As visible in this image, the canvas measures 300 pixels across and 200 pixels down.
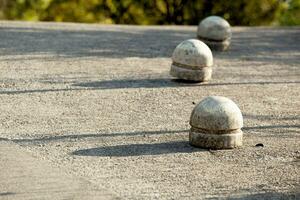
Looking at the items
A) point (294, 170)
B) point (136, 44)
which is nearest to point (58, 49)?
point (136, 44)

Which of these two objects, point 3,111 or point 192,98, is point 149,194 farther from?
point 192,98

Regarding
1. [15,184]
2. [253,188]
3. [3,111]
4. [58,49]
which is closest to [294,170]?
[253,188]

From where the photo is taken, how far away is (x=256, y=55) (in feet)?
58.1

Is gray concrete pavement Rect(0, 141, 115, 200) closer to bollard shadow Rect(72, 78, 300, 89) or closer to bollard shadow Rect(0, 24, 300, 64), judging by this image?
bollard shadow Rect(72, 78, 300, 89)

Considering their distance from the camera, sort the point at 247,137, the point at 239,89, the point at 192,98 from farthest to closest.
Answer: the point at 239,89, the point at 192,98, the point at 247,137

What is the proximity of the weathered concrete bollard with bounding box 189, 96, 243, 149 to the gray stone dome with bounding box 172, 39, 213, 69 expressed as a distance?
3.73m

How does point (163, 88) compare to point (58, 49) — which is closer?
point (163, 88)

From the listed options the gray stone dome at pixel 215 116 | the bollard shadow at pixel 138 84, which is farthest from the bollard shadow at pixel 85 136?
the bollard shadow at pixel 138 84

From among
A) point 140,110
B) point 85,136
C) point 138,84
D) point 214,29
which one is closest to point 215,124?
point 85,136

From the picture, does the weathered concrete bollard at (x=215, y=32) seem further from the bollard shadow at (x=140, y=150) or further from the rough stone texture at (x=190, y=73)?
the bollard shadow at (x=140, y=150)

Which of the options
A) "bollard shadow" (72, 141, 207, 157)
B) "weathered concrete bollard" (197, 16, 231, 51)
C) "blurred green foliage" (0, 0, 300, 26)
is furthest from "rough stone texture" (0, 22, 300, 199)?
"blurred green foliage" (0, 0, 300, 26)

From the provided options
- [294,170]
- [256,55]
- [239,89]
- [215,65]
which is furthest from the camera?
[256,55]

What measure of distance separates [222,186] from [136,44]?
9814mm

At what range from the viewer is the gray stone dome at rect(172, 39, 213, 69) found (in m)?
13.7
